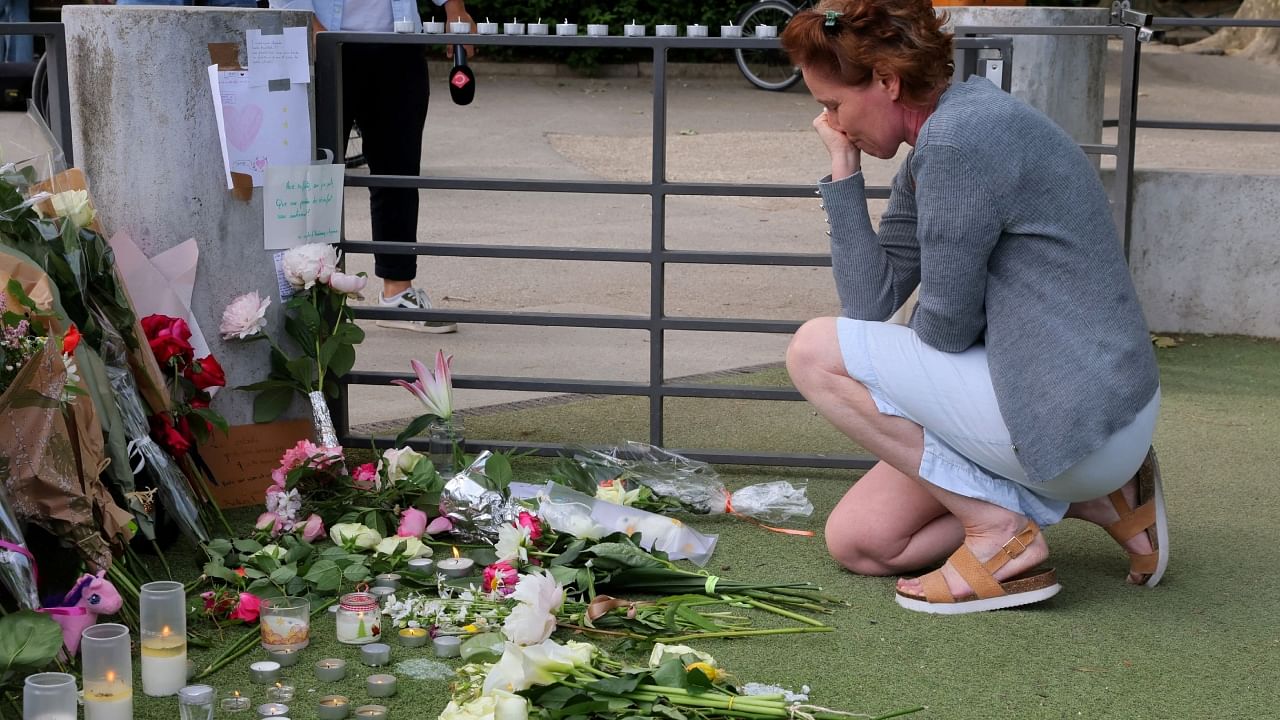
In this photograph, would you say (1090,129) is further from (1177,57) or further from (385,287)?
(1177,57)

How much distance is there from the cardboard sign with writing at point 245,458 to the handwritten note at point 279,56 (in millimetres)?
868

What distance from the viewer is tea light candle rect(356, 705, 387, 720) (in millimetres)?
2350

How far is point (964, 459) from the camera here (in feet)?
9.61

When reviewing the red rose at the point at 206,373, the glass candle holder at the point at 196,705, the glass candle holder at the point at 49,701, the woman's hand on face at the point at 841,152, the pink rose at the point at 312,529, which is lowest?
the pink rose at the point at 312,529

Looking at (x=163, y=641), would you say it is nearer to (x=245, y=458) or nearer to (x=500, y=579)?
(x=500, y=579)

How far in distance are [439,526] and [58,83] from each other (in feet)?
4.86

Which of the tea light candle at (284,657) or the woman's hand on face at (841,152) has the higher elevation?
the woman's hand on face at (841,152)

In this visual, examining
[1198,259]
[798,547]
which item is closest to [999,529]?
[798,547]

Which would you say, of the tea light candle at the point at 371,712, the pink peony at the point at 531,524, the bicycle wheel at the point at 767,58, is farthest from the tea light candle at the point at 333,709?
the bicycle wheel at the point at 767,58

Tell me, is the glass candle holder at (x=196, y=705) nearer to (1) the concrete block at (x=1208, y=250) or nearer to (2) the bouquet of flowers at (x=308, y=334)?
(2) the bouquet of flowers at (x=308, y=334)

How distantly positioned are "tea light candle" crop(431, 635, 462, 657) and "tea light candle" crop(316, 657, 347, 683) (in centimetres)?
18

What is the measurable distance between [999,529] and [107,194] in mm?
2215

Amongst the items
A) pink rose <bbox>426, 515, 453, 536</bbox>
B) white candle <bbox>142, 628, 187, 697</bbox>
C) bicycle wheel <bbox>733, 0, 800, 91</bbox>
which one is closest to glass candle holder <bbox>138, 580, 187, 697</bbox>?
white candle <bbox>142, 628, 187, 697</bbox>

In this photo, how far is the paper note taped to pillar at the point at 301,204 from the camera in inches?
142
